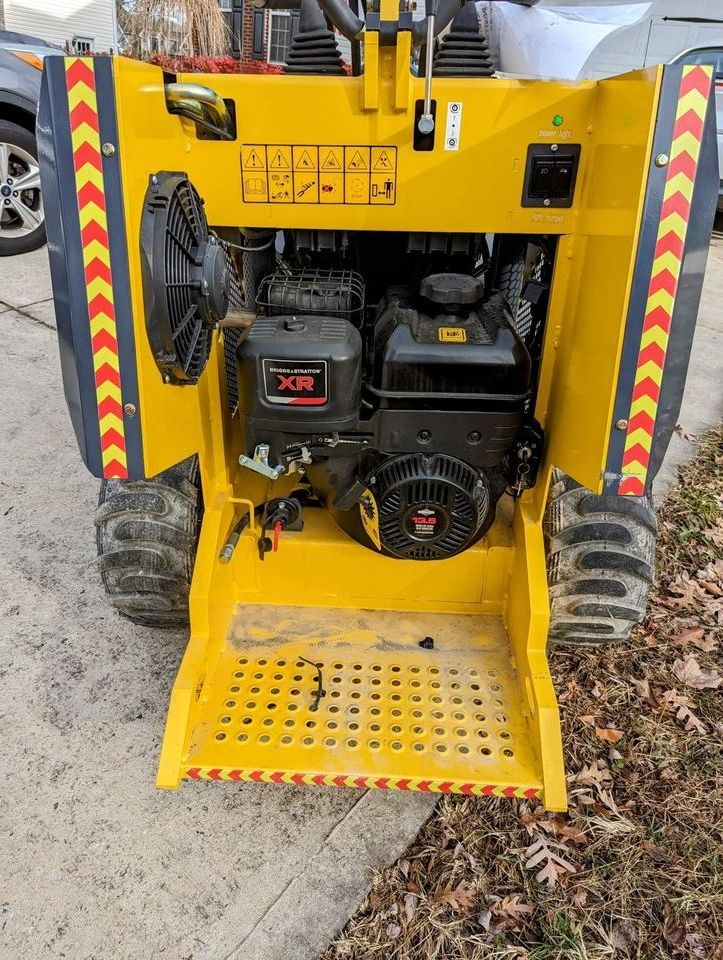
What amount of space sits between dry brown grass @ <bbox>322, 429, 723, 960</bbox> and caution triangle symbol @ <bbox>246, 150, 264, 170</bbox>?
77.9 inches

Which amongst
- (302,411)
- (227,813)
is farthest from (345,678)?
(302,411)

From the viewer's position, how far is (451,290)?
2.29 metres

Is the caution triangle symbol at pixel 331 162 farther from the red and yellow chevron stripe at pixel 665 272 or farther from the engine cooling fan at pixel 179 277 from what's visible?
the red and yellow chevron stripe at pixel 665 272

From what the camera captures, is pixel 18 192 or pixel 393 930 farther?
pixel 18 192

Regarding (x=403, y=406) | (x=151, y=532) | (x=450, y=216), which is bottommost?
(x=151, y=532)

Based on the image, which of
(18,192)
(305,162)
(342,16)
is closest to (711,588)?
(305,162)

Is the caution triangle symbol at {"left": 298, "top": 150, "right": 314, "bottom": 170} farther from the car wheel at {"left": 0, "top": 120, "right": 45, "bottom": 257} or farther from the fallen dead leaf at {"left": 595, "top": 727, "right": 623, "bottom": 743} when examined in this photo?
the car wheel at {"left": 0, "top": 120, "right": 45, "bottom": 257}

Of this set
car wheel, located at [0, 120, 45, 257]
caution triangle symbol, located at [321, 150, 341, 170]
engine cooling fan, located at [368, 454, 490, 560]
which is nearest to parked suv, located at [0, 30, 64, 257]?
car wheel, located at [0, 120, 45, 257]

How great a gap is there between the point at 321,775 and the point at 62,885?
2.52 ft

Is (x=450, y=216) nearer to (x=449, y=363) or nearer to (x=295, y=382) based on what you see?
(x=449, y=363)

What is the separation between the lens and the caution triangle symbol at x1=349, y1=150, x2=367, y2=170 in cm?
221

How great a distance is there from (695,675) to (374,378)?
1800mm

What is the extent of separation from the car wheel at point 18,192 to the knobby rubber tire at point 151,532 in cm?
514

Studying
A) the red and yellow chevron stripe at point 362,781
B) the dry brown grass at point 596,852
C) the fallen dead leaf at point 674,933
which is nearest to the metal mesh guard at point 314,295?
the red and yellow chevron stripe at point 362,781
